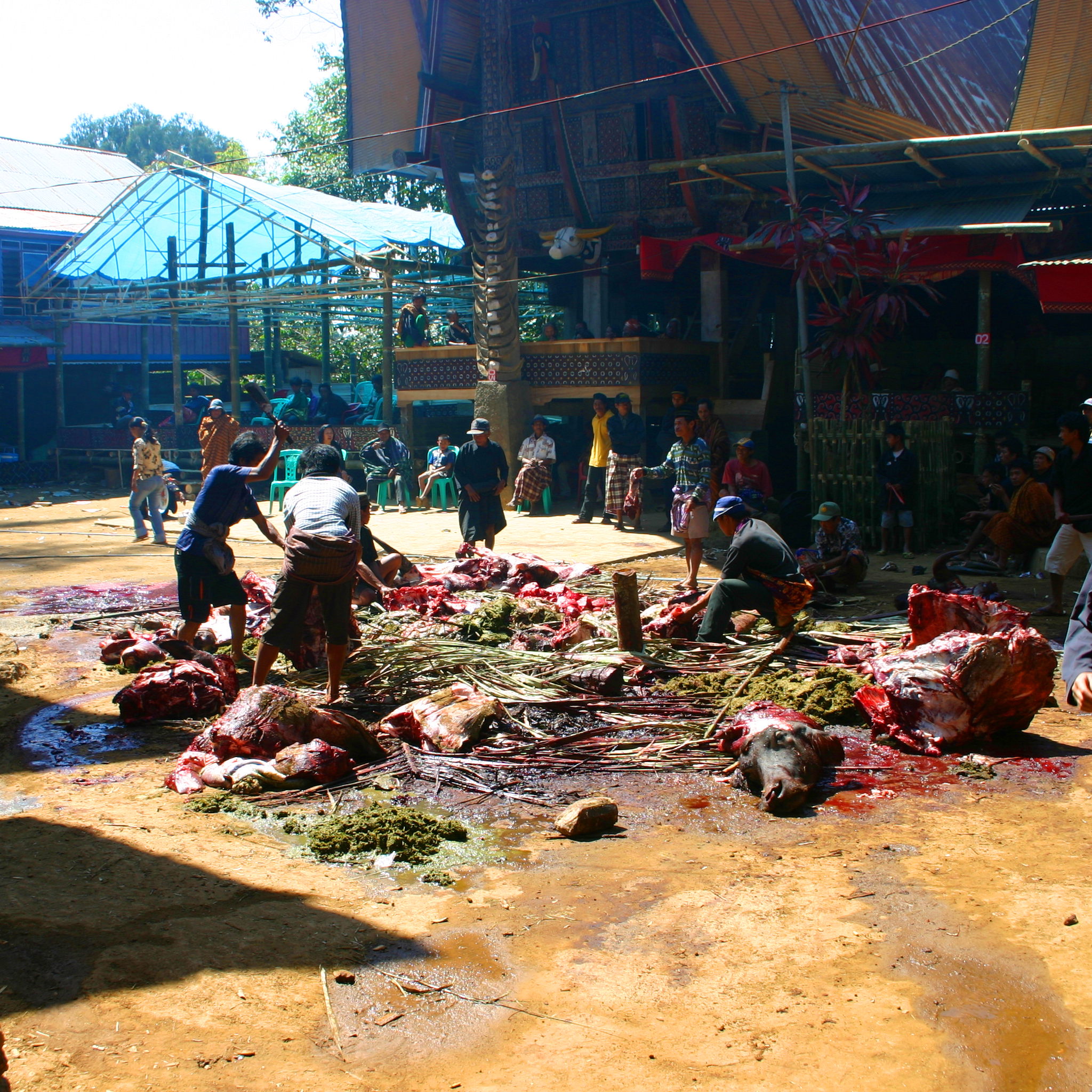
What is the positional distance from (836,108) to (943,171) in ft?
7.76

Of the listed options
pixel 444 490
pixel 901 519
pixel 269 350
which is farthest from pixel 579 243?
pixel 269 350

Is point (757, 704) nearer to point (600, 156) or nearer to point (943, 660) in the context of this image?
point (943, 660)

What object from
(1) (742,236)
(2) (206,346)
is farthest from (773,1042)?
(2) (206,346)

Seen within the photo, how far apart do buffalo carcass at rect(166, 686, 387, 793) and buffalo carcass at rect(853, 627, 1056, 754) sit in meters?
2.80

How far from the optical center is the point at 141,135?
6406 centimetres

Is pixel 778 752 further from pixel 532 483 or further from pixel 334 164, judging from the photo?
pixel 334 164

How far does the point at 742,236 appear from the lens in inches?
650

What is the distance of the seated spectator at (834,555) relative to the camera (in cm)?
973

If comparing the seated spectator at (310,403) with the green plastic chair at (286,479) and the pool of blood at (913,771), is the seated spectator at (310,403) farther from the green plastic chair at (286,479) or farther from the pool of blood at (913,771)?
the pool of blood at (913,771)

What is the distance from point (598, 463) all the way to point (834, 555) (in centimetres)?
604

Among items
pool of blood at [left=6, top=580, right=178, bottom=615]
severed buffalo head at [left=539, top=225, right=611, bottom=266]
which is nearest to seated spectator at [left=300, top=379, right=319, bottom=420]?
severed buffalo head at [left=539, top=225, right=611, bottom=266]

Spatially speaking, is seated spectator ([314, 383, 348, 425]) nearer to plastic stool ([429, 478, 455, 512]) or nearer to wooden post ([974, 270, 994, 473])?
plastic stool ([429, 478, 455, 512])

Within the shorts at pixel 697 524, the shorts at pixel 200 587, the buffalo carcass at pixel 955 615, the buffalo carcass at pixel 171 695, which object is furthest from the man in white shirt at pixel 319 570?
the shorts at pixel 697 524

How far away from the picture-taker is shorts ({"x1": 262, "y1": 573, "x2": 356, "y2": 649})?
6297 mm
